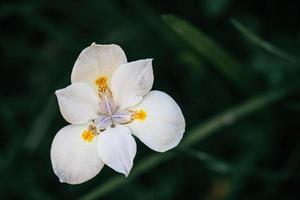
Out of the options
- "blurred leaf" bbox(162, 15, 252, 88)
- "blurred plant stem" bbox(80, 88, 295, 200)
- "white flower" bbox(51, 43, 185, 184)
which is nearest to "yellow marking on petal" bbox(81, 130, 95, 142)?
"white flower" bbox(51, 43, 185, 184)

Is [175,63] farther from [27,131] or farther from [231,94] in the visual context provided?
[27,131]

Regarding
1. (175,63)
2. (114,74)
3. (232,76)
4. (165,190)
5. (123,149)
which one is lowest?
(165,190)

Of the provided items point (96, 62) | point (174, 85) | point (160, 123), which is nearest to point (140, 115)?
point (160, 123)

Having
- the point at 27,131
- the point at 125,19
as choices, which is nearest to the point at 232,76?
the point at 125,19

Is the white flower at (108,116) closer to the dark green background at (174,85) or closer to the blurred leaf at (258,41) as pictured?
the blurred leaf at (258,41)

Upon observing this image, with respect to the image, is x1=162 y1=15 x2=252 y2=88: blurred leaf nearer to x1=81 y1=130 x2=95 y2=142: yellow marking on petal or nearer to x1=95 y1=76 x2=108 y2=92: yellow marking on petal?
x1=95 y1=76 x2=108 y2=92: yellow marking on petal

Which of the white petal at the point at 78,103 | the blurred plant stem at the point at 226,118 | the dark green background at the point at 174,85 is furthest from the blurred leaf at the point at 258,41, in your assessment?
the white petal at the point at 78,103

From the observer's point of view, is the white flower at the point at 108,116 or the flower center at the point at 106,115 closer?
the white flower at the point at 108,116
